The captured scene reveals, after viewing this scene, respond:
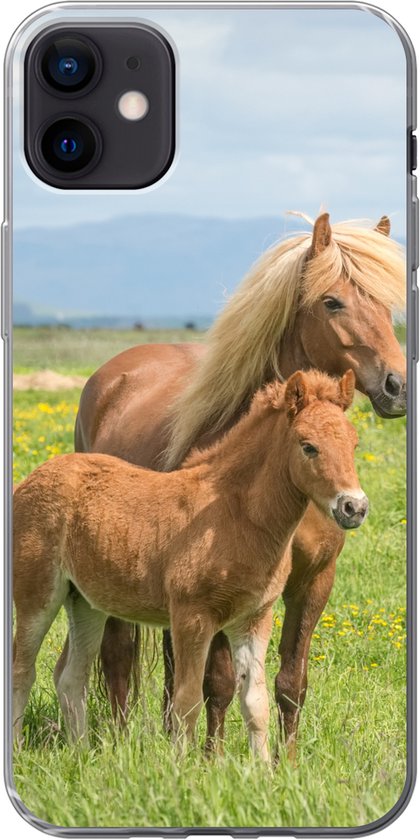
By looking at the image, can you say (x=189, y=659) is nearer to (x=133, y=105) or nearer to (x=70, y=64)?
(x=133, y=105)

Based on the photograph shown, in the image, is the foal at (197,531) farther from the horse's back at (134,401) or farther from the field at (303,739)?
the horse's back at (134,401)

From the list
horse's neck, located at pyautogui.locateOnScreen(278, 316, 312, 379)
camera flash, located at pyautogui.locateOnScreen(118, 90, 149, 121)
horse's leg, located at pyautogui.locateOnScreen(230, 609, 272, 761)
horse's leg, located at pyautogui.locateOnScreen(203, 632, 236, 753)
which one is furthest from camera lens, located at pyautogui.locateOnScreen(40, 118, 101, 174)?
horse's leg, located at pyautogui.locateOnScreen(203, 632, 236, 753)

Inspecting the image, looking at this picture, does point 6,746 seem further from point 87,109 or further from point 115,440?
point 87,109

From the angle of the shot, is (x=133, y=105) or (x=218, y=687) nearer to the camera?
(x=133, y=105)

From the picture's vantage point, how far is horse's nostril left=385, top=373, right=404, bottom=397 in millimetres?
4527

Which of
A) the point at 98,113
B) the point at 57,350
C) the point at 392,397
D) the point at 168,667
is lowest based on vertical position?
the point at 168,667

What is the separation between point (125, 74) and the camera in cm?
454

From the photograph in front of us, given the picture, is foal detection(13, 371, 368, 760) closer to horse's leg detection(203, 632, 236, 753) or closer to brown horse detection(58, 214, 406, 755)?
brown horse detection(58, 214, 406, 755)

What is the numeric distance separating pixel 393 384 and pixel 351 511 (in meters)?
0.60

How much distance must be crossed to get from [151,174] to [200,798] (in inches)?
80.7

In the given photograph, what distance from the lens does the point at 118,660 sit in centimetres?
559

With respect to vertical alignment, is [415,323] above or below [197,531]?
above

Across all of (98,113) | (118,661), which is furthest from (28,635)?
(98,113)

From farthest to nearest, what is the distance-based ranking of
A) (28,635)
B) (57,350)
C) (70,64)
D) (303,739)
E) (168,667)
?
1. (57,350)
2. (168,667)
3. (28,635)
4. (303,739)
5. (70,64)
